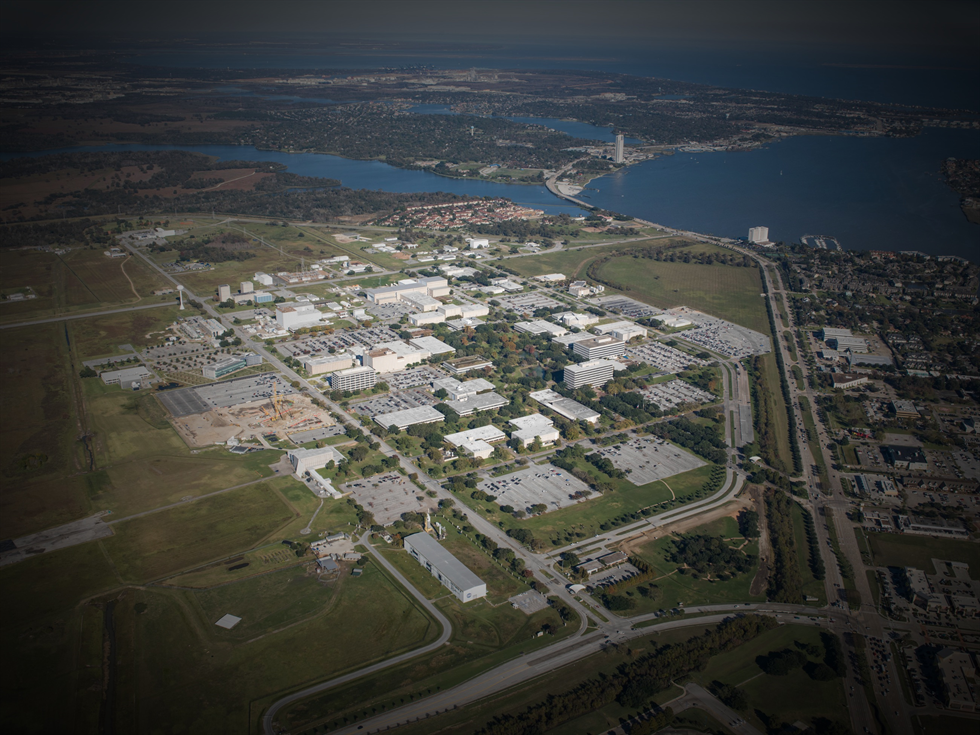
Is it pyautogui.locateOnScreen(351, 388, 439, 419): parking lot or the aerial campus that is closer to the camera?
the aerial campus

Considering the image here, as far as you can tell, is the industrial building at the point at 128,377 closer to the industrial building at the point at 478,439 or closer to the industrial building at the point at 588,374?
the industrial building at the point at 478,439

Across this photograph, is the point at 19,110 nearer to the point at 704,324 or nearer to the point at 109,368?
the point at 109,368

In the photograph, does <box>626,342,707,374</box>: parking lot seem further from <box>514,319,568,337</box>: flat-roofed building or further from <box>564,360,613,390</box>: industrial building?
<box>514,319,568,337</box>: flat-roofed building

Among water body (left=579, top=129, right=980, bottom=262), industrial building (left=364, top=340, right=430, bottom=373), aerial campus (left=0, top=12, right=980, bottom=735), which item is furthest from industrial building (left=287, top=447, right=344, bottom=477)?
water body (left=579, top=129, right=980, bottom=262)

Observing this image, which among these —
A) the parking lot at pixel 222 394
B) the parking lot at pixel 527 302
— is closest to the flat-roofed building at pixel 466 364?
the parking lot at pixel 222 394

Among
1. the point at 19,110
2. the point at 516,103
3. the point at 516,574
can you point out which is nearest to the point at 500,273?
the point at 516,574

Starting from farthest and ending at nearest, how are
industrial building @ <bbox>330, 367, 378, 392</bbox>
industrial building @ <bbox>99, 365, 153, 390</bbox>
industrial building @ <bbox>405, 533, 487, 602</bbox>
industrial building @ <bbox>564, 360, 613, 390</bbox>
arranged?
1. industrial building @ <bbox>564, 360, 613, 390</bbox>
2. industrial building @ <bbox>99, 365, 153, 390</bbox>
3. industrial building @ <bbox>330, 367, 378, 392</bbox>
4. industrial building @ <bbox>405, 533, 487, 602</bbox>
